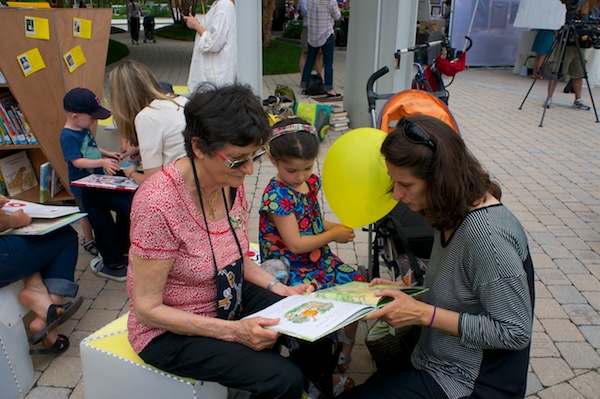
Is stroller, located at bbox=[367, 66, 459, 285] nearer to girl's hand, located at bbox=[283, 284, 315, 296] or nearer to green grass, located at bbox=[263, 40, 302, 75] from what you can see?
girl's hand, located at bbox=[283, 284, 315, 296]

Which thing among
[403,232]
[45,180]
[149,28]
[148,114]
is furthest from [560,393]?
[149,28]

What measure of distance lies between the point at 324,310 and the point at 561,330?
2.11 m

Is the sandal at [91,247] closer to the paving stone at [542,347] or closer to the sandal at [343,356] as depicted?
the sandal at [343,356]

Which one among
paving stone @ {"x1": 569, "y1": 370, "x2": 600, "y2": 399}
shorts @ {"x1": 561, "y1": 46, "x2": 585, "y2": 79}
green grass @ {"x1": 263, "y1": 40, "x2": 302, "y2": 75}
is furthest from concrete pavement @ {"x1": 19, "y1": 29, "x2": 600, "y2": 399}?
green grass @ {"x1": 263, "y1": 40, "x2": 302, "y2": 75}

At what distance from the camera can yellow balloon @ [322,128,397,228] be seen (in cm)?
232

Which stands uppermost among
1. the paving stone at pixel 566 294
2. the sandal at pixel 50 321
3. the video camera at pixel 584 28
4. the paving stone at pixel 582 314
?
the video camera at pixel 584 28

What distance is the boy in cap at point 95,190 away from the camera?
137 inches

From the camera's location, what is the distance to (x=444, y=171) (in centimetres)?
169

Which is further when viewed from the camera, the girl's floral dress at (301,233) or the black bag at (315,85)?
the black bag at (315,85)

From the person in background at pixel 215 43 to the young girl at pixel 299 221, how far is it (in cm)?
298

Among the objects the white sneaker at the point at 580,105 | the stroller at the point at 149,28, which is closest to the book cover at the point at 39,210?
the white sneaker at the point at 580,105

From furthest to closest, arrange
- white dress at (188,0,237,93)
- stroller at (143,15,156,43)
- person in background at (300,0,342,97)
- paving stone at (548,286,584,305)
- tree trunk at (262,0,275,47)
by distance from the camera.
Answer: stroller at (143,15,156,43), tree trunk at (262,0,275,47), person in background at (300,0,342,97), white dress at (188,0,237,93), paving stone at (548,286,584,305)

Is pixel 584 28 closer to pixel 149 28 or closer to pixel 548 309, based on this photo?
pixel 548 309

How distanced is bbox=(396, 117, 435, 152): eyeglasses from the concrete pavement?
156cm
